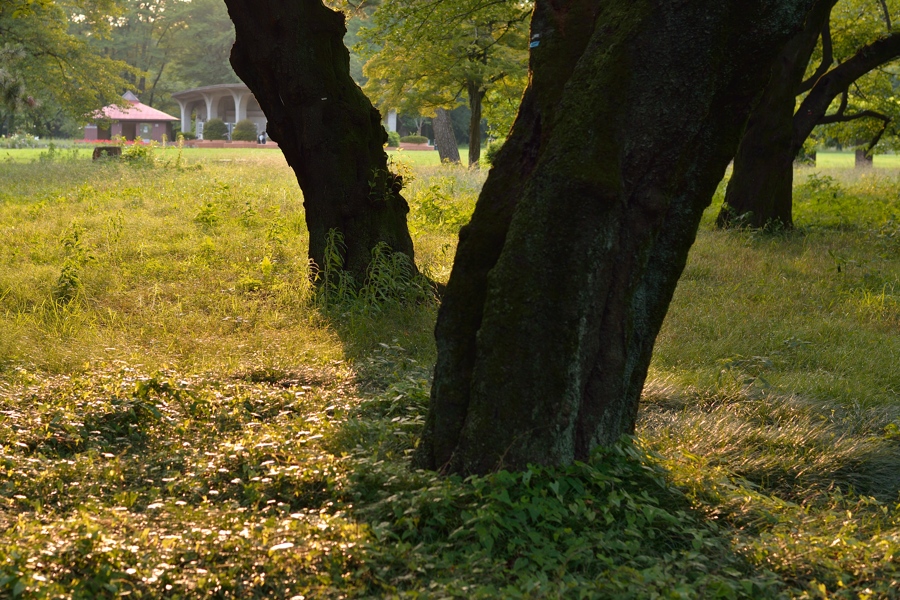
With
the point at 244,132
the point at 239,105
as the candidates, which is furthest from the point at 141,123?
the point at 244,132

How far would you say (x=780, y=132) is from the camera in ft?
44.3

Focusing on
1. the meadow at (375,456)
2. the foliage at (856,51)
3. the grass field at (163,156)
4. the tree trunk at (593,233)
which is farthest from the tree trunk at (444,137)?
the tree trunk at (593,233)

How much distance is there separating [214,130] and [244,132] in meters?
2.51

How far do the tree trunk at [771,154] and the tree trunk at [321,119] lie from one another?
285 inches

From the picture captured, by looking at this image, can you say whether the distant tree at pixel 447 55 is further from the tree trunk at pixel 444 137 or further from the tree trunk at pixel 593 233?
the tree trunk at pixel 593 233

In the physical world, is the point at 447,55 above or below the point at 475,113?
above

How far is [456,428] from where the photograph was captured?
435 cm

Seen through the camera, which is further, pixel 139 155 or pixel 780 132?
pixel 139 155

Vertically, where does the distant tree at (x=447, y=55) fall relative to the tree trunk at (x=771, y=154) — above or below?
above

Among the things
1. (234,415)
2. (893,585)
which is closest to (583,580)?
(893,585)

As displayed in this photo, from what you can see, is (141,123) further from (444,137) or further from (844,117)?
(844,117)

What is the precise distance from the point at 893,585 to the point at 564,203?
2165 millimetres

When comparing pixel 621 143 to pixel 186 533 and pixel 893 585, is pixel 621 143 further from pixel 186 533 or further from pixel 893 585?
pixel 186 533

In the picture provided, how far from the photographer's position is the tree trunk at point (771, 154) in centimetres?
1335
